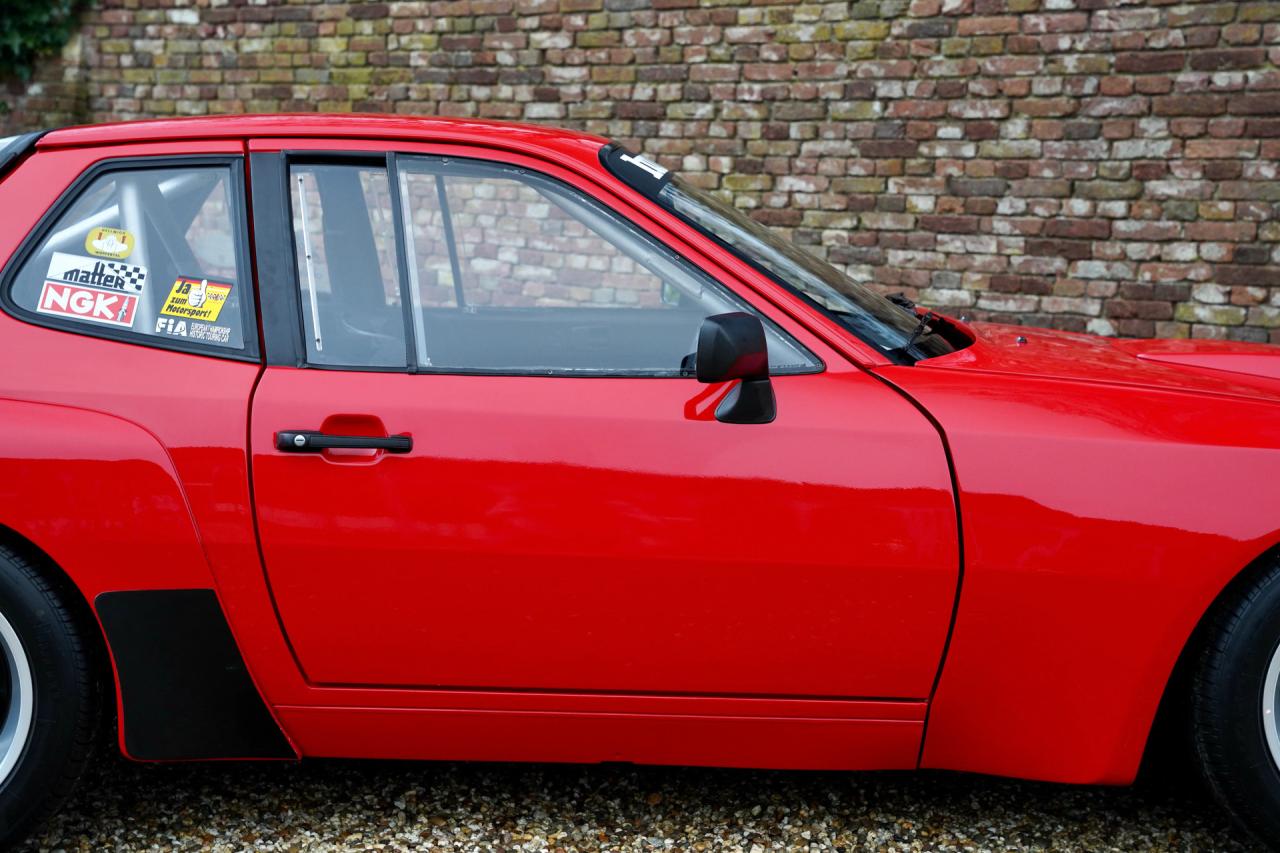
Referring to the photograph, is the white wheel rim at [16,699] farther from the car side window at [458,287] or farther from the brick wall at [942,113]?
the brick wall at [942,113]

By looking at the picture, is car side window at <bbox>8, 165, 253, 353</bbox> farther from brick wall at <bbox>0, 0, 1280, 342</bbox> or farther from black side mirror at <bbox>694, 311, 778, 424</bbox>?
brick wall at <bbox>0, 0, 1280, 342</bbox>

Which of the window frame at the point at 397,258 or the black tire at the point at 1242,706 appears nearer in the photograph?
the black tire at the point at 1242,706

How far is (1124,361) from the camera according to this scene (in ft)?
8.93

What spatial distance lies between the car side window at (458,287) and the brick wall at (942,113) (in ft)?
14.7

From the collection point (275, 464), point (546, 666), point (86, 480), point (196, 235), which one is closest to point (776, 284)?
point (546, 666)

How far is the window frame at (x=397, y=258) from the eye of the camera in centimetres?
238

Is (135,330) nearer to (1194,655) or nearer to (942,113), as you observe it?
(1194,655)

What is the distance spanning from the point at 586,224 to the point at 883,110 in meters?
4.64

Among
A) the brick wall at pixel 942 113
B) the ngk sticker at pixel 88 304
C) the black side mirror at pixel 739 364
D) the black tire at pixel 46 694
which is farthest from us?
the brick wall at pixel 942 113

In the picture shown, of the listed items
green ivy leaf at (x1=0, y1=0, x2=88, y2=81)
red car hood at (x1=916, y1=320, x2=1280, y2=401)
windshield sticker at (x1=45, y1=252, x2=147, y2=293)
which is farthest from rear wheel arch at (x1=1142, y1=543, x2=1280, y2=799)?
green ivy leaf at (x1=0, y1=0, x2=88, y2=81)

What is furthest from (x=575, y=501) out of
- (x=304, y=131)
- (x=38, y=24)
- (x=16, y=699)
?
(x=38, y=24)

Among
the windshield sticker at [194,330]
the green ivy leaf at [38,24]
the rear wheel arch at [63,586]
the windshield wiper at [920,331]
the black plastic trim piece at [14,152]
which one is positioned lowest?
the rear wheel arch at [63,586]

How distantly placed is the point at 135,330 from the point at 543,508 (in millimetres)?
979

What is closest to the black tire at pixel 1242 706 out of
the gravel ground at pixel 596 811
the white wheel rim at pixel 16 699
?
the gravel ground at pixel 596 811
